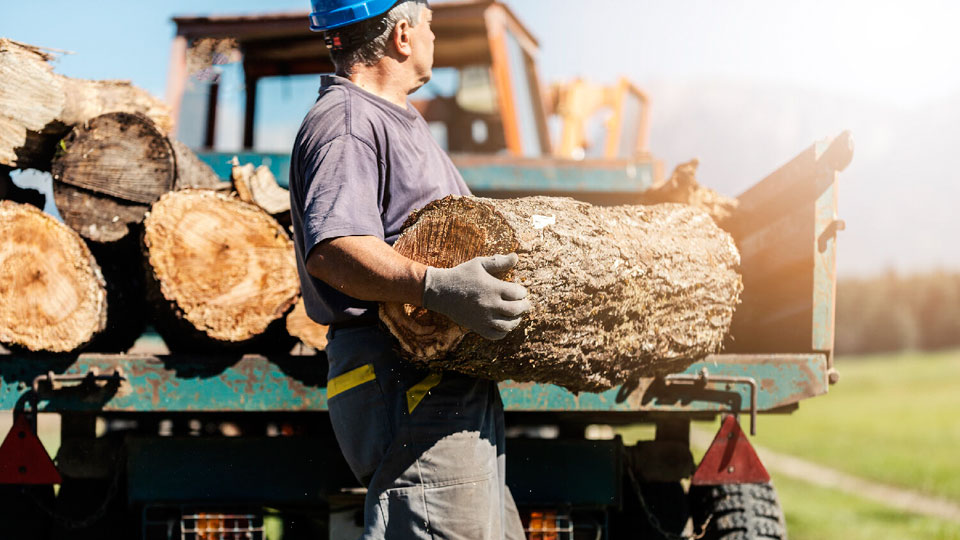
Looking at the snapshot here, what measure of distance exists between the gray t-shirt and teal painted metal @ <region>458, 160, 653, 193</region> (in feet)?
4.94

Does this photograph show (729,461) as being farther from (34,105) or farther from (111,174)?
(34,105)

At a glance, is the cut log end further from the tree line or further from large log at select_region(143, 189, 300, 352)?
the tree line

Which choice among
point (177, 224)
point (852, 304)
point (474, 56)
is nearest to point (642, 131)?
point (474, 56)

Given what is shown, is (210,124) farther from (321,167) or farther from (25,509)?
(321,167)

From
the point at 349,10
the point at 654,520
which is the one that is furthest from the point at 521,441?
the point at 349,10

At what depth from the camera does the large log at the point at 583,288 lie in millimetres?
2270

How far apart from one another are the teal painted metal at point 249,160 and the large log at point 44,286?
932 millimetres

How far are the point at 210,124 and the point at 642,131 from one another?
2.78m

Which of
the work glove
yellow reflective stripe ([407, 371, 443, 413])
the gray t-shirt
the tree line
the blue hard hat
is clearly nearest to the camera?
the work glove

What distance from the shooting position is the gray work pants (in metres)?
2.30

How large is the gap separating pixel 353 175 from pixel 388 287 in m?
0.29

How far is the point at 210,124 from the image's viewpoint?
238 inches

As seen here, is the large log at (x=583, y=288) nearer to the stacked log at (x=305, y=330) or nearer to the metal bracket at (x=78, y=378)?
the stacked log at (x=305, y=330)

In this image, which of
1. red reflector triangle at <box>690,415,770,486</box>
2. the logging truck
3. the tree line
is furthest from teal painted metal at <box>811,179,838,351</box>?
the tree line
